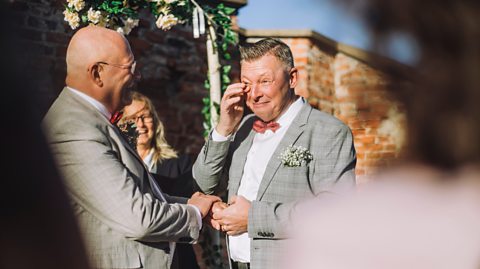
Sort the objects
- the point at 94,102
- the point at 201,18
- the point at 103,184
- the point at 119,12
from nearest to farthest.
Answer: the point at 103,184 → the point at 94,102 → the point at 119,12 → the point at 201,18

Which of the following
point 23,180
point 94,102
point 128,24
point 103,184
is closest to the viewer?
point 23,180

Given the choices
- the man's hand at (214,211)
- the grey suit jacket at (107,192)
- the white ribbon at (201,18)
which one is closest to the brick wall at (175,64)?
the man's hand at (214,211)

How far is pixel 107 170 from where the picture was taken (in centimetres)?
282

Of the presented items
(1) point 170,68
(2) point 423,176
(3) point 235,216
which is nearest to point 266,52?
(3) point 235,216

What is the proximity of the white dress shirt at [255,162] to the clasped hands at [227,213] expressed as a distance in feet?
0.46

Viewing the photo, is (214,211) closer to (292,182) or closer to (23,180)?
(292,182)

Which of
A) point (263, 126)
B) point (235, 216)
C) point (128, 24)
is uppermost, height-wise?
point (128, 24)

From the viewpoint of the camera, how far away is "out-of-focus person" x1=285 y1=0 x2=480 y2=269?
93cm

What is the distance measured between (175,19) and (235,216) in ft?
6.58

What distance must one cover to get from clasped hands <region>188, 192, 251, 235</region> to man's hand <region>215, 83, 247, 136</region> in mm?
446

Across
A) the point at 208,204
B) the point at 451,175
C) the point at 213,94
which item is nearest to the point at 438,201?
the point at 451,175

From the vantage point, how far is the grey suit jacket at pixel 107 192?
9.21 feet

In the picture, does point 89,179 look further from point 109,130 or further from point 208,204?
point 208,204

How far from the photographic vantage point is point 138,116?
5180mm
